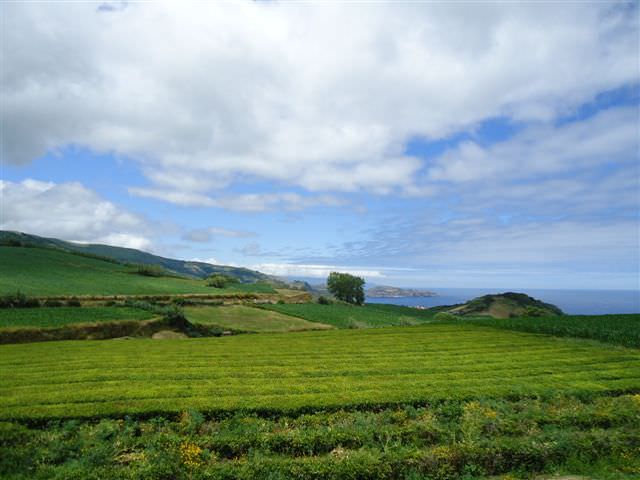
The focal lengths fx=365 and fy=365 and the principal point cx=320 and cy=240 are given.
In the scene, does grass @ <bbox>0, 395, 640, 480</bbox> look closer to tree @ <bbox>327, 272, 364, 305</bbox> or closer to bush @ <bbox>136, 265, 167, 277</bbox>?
bush @ <bbox>136, 265, 167, 277</bbox>

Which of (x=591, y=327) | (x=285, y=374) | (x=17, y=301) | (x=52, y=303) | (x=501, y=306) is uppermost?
(x=591, y=327)

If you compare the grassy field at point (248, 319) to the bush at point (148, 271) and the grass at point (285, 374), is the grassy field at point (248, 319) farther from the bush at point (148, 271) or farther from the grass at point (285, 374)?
the bush at point (148, 271)

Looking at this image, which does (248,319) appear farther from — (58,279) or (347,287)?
(347,287)

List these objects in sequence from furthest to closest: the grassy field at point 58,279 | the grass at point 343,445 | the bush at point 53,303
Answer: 1. the grassy field at point 58,279
2. the bush at point 53,303
3. the grass at point 343,445

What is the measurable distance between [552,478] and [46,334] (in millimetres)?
43540

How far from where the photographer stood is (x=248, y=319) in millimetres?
53219

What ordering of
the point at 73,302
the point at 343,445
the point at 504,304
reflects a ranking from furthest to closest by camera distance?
the point at 504,304 < the point at 73,302 < the point at 343,445

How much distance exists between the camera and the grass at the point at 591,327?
1411 inches

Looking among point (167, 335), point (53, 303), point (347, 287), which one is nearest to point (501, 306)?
point (347, 287)

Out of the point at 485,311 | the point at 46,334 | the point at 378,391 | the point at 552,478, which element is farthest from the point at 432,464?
the point at 485,311

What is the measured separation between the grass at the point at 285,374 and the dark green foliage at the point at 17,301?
16567 mm

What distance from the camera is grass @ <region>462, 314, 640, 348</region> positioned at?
118 feet

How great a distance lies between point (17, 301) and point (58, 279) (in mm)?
19691

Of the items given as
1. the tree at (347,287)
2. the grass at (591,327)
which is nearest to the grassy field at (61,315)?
the grass at (591,327)
